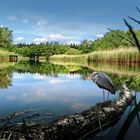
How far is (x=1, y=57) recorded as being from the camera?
36.8m

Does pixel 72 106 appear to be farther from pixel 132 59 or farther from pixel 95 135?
pixel 132 59

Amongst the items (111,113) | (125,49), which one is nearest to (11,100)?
(111,113)

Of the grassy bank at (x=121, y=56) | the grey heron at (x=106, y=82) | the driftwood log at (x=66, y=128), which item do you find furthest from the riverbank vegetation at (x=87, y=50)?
the driftwood log at (x=66, y=128)

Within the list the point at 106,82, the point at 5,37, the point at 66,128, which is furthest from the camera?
the point at 5,37

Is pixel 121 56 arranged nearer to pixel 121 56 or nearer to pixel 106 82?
pixel 121 56

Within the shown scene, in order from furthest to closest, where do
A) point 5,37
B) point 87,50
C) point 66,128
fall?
1. point 5,37
2. point 87,50
3. point 66,128

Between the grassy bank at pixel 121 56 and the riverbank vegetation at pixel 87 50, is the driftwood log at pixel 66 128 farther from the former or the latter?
the grassy bank at pixel 121 56

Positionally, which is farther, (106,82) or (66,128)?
(106,82)

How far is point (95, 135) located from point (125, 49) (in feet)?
71.3

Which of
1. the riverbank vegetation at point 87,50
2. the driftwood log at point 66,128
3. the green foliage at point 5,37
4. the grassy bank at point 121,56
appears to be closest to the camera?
the driftwood log at point 66,128

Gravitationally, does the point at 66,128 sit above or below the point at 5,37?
below

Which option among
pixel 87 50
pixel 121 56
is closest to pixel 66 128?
pixel 121 56

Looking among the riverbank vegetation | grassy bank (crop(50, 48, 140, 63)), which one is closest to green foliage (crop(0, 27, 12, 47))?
the riverbank vegetation

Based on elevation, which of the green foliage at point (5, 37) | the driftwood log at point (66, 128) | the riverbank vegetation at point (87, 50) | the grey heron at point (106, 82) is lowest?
the driftwood log at point (66, 128)
